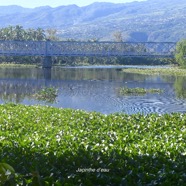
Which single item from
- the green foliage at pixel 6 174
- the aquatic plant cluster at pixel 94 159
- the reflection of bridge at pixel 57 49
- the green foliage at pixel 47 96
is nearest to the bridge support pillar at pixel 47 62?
the reflection of bridge at pixel 57 49

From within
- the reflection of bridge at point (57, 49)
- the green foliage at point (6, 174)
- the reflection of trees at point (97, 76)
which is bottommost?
the reflection of trees at point (97, 76)

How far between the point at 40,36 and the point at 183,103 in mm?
93431

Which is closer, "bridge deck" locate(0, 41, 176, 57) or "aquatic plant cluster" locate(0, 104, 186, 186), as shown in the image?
"aquatic plant cluster" locate(0, 104, 186, 186)

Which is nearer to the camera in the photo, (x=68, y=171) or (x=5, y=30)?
(x=68, y=171)

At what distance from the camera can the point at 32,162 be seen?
9273 mm

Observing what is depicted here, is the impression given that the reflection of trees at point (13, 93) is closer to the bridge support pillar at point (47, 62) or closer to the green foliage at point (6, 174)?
the green foliage at point (6, 174)

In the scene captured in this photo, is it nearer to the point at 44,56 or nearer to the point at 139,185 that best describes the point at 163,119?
the point at 139,185

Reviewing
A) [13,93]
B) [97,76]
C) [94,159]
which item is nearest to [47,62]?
[97,76]

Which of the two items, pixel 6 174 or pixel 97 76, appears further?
pixel 97 76

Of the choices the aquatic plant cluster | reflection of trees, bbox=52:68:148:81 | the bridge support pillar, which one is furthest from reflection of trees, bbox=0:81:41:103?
the bridge support pillar

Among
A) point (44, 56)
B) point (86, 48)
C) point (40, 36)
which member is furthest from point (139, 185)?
point (40, 36)

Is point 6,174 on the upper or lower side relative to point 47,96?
upper

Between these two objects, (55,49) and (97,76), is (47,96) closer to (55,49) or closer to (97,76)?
(97,76)

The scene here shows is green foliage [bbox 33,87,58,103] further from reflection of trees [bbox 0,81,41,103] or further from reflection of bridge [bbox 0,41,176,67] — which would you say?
reflection of bridge [bbox 0,41,176,67]
